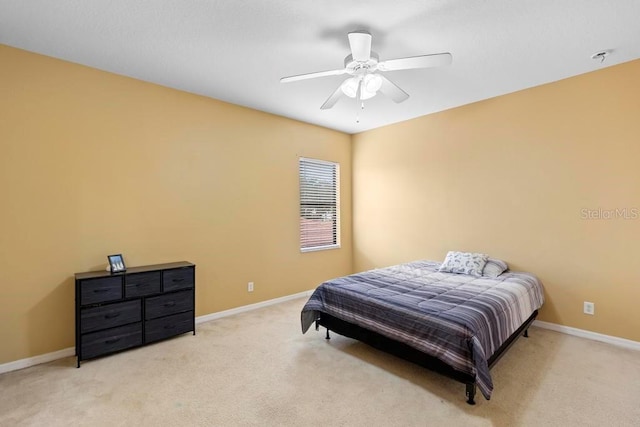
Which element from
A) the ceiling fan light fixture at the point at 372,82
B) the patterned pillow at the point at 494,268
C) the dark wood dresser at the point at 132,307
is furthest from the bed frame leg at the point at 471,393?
the dark wood dresser at the point at 132,307

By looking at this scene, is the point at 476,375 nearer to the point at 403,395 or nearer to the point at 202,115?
the point at 403,395

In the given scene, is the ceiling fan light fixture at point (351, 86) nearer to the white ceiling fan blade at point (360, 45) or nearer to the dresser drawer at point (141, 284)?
the white ceiling fan blade at point (360, 45)

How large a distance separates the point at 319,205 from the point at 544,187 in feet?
10.2

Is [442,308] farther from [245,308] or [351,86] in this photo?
[245,308]

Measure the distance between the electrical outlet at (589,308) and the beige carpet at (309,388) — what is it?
308 mm

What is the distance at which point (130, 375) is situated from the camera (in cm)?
253

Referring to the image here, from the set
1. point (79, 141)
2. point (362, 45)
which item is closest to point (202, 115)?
point (79, 141)

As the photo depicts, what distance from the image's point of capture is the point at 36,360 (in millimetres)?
2717

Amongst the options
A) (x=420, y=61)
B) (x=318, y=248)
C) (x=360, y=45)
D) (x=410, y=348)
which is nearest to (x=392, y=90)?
(x=420, y=61)

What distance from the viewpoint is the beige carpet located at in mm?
2000

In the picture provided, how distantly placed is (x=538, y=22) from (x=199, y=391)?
12.5 ft

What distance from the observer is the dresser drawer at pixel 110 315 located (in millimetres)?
2699

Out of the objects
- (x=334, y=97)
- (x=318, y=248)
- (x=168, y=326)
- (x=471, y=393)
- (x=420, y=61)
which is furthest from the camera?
(x=318, y=248)

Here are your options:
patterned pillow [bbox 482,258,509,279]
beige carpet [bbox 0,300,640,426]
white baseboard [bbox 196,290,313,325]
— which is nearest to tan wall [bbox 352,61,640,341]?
patterned pillow [bbox 482,258,509,279]
